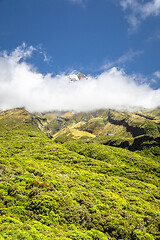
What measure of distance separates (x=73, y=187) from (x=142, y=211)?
34.9 feet

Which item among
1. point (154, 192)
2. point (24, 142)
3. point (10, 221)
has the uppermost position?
point (24, 142)

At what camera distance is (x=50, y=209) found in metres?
15.3

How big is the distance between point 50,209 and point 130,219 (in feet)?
34.0

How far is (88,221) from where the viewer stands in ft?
51.8

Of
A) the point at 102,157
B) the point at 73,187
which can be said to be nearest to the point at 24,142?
the point at 102,157

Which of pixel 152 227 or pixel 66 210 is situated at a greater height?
pixel 66 210

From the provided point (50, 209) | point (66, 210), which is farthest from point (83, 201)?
point (50, 209)

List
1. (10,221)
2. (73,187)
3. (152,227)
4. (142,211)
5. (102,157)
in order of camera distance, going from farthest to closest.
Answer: (102,157) → (73,187) → (142,211) → (152,227) → (10,221)

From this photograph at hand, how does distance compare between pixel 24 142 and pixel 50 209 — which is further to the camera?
pixel 24 142

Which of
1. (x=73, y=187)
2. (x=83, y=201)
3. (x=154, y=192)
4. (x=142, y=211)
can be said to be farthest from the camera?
(x=154, y=192)

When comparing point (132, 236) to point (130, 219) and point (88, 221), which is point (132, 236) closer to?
point (130, 219)

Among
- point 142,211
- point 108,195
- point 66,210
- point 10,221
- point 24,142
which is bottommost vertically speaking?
point 142,211

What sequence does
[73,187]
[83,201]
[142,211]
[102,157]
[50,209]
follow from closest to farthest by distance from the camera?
[50,209], [83,201], [142,211], [73,187], [102,157]

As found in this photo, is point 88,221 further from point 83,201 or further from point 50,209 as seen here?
point 50,209
